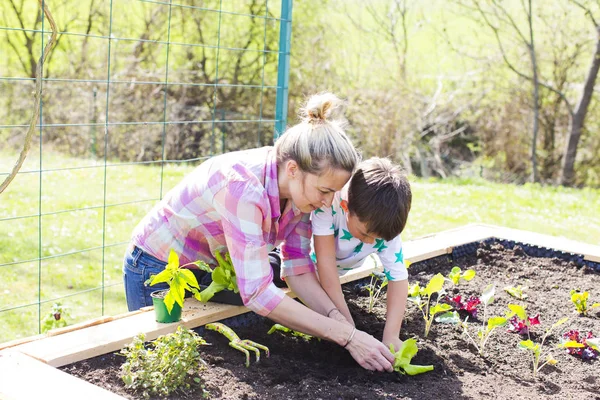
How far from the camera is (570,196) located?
7.52 metres

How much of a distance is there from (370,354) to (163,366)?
0.65 meters

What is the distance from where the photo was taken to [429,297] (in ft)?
8.76

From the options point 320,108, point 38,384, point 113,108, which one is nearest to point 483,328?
point 320,108

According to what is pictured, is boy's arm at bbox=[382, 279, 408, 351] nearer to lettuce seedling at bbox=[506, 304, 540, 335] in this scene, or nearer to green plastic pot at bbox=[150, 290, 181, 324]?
lettuce seedling at bbox=[506, 304, 540, 335]

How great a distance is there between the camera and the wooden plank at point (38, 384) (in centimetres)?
162

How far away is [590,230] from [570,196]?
2.06 meters

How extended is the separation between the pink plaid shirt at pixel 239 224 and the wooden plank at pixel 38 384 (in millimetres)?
552

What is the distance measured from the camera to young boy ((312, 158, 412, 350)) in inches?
82.0

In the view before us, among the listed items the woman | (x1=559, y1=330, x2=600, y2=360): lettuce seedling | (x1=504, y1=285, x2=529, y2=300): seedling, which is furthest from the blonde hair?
(x1=504, y1=285, x2=529, y2=300): seedling

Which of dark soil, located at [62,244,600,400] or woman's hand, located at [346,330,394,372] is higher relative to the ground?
woman's hand, located at [346,330,394,372]

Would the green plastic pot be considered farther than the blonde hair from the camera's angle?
Yes

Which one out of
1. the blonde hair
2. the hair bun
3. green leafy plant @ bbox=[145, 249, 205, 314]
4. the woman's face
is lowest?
green leafy plant @ bbox=[145, 249, 205, 314]

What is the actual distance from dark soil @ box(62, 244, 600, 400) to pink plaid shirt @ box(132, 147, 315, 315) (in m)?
0.21

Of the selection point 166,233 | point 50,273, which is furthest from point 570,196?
point 166,233
